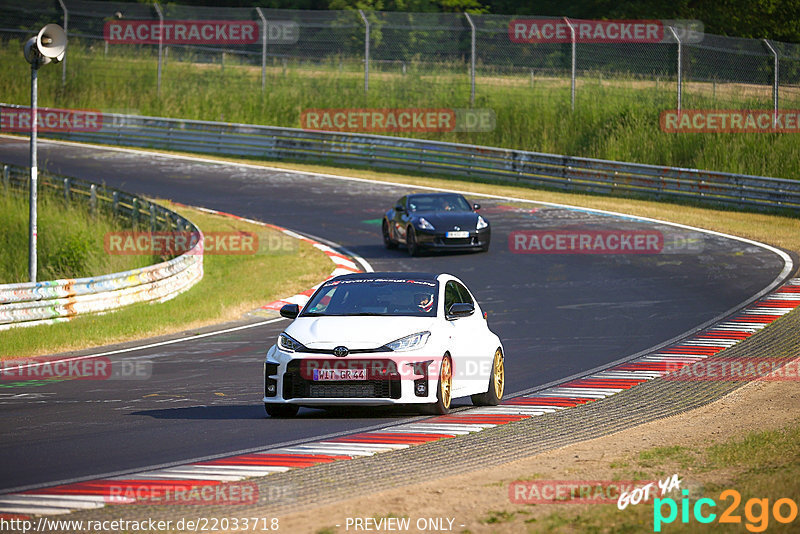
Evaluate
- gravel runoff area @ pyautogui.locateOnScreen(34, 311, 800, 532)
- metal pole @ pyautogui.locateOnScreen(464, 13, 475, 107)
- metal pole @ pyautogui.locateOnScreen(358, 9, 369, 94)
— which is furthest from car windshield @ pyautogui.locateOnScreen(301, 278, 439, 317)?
metal pole @ pyautogui.locateOnScreen(358, 9, 369, 94)

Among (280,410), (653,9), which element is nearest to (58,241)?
(280,410)

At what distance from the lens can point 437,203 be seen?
26.2m

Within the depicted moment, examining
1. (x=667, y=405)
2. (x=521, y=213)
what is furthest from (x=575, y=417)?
(x=521, y=213)

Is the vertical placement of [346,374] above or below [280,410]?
above

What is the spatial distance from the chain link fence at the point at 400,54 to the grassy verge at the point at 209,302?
12.5 metres

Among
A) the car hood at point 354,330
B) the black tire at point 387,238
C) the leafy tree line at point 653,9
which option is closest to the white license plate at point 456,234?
the black tire at point 387,238

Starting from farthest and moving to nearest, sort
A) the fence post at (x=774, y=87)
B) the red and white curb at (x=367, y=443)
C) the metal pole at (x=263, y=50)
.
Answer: the metal pole at (x=263, y=50)
the fence post at (x=774, y=87)
the red and white curb at (x=367, y=443)

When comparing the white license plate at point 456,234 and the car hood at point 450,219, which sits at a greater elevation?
the car hood at point 450,219

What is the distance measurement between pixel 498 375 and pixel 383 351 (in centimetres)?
190

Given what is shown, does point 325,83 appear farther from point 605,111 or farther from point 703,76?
point 703,76

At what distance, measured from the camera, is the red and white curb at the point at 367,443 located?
24.4 ft

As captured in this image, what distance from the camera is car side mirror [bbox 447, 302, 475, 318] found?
11180mm

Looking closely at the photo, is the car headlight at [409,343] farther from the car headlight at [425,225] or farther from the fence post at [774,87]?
the fence post at [774,87]

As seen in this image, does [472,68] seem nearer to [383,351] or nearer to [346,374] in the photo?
[383,351]
